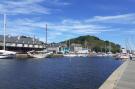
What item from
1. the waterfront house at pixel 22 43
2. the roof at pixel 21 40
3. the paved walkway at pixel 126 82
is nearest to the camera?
the paved walkway at pixel 126 82

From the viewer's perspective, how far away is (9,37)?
6757 inches

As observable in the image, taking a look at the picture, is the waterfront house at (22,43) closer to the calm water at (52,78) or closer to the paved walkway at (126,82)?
the calm water at (52,78)

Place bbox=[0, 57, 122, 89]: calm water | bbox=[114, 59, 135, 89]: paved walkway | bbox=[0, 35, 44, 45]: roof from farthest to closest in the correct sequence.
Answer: bbox=[0, 35, 44, 45]: roof
bbox=[0, 57, 122, 89]: calm water
bbox=[114, 59, 135, 89]: paved walkway

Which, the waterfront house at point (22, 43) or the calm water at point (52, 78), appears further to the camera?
the waterfront house at point (22, 43)

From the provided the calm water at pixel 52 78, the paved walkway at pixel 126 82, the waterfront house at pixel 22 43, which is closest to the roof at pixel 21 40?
the waterfront house at pixel 22 43

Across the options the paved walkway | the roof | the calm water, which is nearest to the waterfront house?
the roof

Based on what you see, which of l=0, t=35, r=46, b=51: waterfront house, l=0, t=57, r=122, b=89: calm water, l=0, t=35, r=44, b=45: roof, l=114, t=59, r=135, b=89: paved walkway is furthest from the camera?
l=0, t=35, r=44, b=45: roof

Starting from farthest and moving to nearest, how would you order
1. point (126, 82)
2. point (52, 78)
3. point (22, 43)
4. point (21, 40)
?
1. point (21, 40)
2. point (22, 43)
3. point (52, 78)
4. point (126, 82)

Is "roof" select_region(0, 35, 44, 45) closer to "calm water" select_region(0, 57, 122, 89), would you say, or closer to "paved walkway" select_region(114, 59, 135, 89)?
"calm water" select_region(0, 57, 122, 89)

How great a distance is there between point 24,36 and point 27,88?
167361 mm

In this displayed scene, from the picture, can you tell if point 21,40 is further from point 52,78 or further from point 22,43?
point 52,78

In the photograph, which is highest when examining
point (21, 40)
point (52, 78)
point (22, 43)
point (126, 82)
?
point (21, 40)

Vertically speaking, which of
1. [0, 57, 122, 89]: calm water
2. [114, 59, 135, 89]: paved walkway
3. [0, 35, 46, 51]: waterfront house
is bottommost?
[0, 57, 122, 89]: calm water

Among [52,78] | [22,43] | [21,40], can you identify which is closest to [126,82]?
[52,78]
